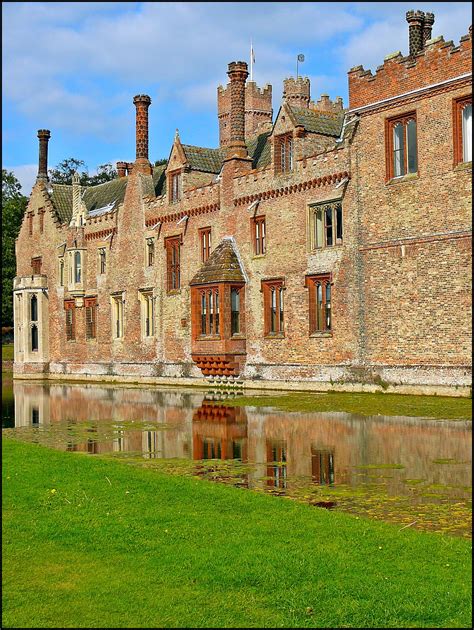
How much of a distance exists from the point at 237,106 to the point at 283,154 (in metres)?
3.64


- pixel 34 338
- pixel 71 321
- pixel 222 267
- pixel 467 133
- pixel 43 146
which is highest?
pixel 43 146

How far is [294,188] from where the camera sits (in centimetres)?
3269

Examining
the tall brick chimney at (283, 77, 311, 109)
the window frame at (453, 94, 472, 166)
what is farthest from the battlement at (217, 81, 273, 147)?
the window frame at (453, 94, 472, 166)

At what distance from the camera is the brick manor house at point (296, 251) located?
2630cm

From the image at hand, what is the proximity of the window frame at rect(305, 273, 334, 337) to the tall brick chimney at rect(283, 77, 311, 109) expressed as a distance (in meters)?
30.1

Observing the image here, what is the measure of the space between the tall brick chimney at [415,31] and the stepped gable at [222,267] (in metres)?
11.0

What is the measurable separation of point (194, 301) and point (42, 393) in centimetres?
732

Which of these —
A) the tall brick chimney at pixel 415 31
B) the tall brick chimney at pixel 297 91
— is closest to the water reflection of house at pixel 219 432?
the tall brick chimney at pixel 415 31

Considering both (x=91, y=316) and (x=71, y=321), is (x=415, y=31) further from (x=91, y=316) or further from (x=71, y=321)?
(x=71, y=321)

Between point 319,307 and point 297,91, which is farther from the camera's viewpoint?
point 297,91

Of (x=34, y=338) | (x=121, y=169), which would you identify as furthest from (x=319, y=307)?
(x=121, y=169)

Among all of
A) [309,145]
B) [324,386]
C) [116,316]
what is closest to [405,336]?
[324,386]

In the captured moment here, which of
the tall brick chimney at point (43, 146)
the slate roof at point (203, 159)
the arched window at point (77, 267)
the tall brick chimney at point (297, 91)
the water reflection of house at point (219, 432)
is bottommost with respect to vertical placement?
the water reflection of house at point (219, 432)

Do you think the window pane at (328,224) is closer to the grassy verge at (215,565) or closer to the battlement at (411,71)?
the battlement at (411,71)
